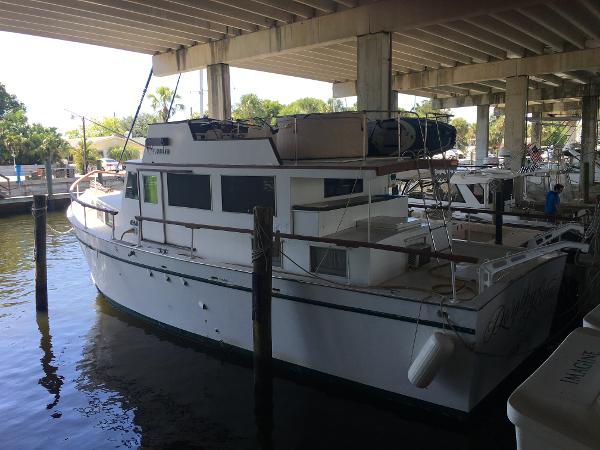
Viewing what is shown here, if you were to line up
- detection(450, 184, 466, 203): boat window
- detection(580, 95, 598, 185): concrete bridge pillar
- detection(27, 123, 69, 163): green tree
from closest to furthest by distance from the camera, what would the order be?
detection(450, 184, 466, 203): boat window
detection(580, 95, 598, 185): concrete bridge pillar
detection(27, 123, 69, 163): green tree

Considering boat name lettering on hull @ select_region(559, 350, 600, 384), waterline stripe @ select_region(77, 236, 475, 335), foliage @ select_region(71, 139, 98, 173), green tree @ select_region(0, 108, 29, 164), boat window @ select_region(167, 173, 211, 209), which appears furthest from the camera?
foliage @ select_region(71, 139, 98, 173)

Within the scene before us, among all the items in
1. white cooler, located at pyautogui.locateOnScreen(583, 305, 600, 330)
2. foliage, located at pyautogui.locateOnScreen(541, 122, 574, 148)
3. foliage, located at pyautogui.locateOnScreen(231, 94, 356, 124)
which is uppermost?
foliage, located at pyautogui.locateOnScreen(231, 94, 356, 124)

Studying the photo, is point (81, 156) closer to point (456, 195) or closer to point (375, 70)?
point (375, 70)

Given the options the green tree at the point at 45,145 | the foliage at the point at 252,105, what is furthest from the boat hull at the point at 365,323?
the foliage at the point at 252,105

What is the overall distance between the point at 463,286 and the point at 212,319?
3877 millimetres

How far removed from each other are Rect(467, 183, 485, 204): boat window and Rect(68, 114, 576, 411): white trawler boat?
25.2 ft

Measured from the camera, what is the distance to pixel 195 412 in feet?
22.9

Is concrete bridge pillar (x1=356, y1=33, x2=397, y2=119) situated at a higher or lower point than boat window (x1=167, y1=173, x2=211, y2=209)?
higher

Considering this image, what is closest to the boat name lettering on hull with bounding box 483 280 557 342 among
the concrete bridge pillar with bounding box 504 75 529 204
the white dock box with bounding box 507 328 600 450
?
the white dock box with bounding box 507 328 600 450

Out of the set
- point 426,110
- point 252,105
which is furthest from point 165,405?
point 252,105

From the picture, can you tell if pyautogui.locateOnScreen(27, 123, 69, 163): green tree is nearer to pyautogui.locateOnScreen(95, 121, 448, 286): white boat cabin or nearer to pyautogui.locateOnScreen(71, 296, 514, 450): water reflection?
pyautogui.locateOnScreen(95, 121, 448, 286): white boat cabin

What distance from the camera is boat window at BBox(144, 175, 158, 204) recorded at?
9383 millimetres

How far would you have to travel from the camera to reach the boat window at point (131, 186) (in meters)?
9.88

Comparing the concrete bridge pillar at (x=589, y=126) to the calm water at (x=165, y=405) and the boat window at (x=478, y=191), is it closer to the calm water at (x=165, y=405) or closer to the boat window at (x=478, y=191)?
the boat window at (x=478, y=191)
